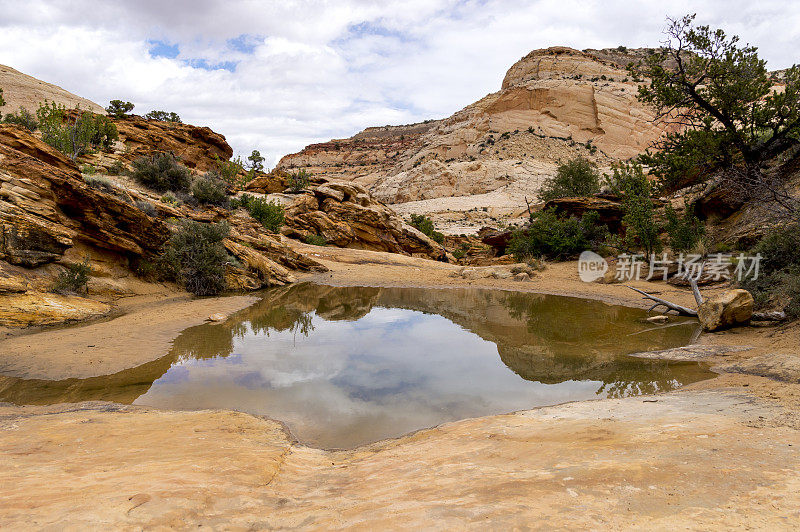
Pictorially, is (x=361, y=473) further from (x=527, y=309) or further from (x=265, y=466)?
(x=527, y=309)

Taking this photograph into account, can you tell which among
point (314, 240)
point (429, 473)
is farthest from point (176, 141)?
point (429, 473)

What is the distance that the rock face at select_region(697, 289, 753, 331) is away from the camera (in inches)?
319

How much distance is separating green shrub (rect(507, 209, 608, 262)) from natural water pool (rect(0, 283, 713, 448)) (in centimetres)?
872

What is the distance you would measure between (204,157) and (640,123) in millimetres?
56582

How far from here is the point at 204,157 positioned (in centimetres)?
3331

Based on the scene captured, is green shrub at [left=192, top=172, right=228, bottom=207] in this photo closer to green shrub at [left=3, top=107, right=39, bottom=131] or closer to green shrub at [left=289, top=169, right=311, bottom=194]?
green shrub at [left=289, top=169, right=311, bottom=194]

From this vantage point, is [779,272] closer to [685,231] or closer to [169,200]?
[685,231]

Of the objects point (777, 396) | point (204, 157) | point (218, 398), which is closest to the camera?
point (777, 396)

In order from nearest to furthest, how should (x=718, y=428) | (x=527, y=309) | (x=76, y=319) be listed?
1. (x=718, y=428)
2. (x=76, y=319)
3. (x=527, y=309)

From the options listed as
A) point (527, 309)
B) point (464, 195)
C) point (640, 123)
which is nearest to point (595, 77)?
point (640, 123)

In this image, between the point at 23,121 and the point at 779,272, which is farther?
the point at 23,121

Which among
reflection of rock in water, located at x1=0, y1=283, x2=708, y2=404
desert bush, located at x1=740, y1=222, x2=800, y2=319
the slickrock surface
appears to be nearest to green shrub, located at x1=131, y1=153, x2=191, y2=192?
reflection of rock in water, located at x1=0, y1=283, x2=708, y2=404

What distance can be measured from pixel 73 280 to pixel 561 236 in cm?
1941

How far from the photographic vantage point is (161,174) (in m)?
20.2
